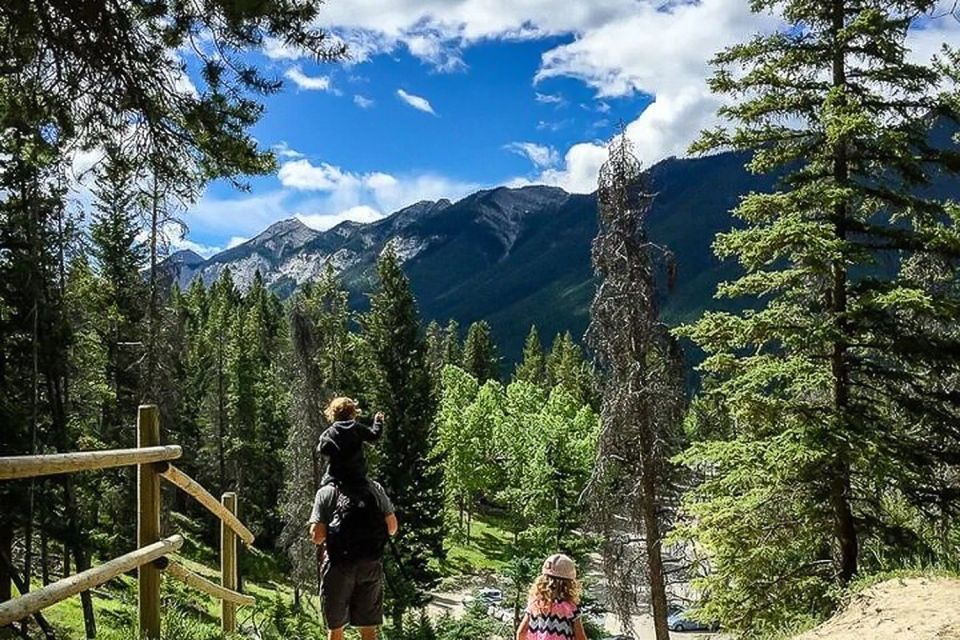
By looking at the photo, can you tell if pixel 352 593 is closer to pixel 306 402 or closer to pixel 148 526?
pixel 148 526

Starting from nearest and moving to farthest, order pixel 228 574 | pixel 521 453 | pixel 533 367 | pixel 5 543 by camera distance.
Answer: pixel 228 574
pixel 5 543
pixel 521 453
pixel 533 367

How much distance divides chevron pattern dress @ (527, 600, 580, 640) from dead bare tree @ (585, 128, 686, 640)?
10017 mm

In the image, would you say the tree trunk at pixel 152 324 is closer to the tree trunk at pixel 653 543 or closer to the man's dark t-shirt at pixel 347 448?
the tree trunk at pixel 653 543

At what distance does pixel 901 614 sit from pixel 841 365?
3428 mm

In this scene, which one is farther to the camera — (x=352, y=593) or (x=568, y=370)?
(x=568, y=370)

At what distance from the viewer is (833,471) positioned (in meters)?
9.09

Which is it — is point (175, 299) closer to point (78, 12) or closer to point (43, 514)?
point (43, 514)

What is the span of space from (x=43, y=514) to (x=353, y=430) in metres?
13.0

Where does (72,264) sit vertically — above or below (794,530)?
above

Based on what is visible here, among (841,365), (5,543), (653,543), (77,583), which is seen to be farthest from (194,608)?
(77,583)

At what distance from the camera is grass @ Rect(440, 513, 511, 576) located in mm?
43938

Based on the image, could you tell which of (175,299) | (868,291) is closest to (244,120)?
(868,291)

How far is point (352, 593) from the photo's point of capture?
18.6 ft

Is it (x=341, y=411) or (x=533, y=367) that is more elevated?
(x=533, y=367)
